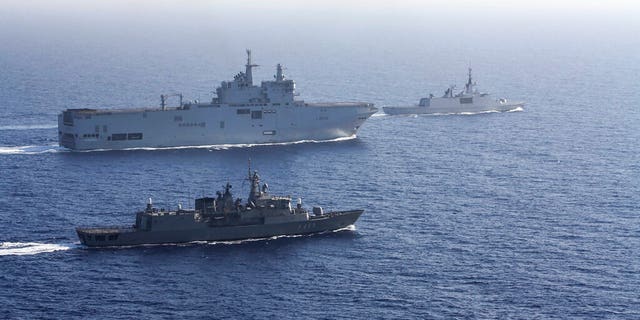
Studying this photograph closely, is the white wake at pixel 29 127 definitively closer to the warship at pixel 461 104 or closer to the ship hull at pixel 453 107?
the ship hull at pixel 453 107

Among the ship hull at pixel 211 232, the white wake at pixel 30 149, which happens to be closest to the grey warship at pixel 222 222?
the ship hull at pixel 211 232

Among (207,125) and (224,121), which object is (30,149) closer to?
(207,125)

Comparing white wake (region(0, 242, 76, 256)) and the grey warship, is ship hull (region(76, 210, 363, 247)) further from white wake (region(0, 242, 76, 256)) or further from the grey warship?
white wake (region(0, 242, 76, 256))

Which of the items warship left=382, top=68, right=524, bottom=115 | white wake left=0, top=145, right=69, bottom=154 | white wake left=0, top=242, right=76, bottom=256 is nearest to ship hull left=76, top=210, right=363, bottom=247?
white wake left=0, top=242, right=76, bottom=256

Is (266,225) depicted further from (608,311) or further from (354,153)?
(354,153)

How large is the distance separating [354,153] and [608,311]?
174 ft

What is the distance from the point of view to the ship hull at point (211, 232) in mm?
81312

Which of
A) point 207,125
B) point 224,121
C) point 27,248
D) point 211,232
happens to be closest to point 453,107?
point 224,121

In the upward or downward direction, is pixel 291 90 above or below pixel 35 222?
above

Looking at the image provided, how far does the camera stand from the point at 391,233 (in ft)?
280

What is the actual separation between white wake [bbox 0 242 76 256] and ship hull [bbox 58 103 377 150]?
3895 cm

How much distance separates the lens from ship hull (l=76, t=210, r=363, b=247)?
3201 inches

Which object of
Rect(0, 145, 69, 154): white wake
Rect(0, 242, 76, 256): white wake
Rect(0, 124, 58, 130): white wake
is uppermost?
Rect(0, 124, 58, 130): white wake

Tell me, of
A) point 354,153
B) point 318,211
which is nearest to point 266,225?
point 318,211
